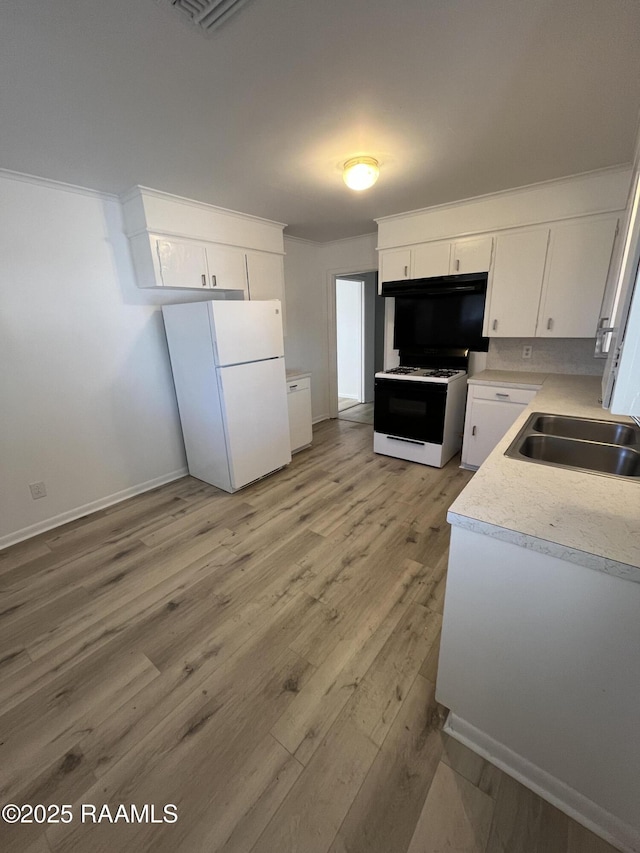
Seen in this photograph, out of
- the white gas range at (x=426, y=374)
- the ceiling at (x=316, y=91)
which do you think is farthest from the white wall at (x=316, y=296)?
the ceiling at (x=316, y=91)

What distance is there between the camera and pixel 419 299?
362cm

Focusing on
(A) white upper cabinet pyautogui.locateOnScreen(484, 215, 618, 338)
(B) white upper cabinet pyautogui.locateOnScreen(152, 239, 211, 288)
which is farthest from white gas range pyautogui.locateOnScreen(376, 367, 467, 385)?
(B) white upper cabinet pyautogui.locateOnScreen(152, 239, 211, 288)

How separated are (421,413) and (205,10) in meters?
2.84

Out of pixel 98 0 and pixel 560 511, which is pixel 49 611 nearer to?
pixel 560 511

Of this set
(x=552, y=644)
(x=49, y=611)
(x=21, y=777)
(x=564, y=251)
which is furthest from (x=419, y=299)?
(x=21, y=777)

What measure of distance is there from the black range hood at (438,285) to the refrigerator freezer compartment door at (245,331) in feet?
4.31

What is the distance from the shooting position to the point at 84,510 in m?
2.77

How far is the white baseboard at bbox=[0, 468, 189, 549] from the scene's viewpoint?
2438mm

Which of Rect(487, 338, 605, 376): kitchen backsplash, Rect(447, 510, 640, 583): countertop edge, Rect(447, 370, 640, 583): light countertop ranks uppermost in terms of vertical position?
Rect(487, 338, 605, 376): kitchen backsplash

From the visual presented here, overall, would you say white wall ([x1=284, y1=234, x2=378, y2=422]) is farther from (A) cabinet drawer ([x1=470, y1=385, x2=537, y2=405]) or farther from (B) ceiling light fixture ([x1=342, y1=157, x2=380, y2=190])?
(A) cabinet drawer ([x1=470, y1=385, x2=537, y2=405])

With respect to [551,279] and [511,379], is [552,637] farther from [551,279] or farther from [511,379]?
[551,279]

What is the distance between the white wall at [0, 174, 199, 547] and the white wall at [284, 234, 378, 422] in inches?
71.4

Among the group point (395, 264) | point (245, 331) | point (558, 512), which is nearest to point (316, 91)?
point (245, 331)

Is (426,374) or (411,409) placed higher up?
(426,374)
